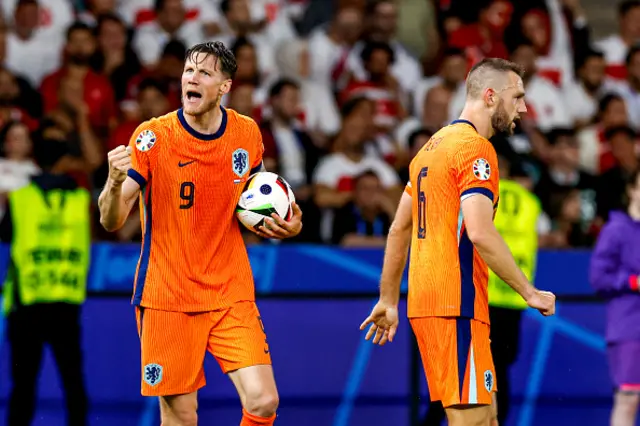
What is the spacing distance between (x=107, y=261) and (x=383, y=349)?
234 centimetres

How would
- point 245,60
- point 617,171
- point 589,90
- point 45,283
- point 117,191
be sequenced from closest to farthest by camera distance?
point 117,191 → point 45,283 → point 245,60 → point 617,171 → point 589,90

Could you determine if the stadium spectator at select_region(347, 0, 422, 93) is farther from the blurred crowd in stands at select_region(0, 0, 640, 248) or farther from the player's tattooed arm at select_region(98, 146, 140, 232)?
the player's tattooed arm at select_region(98, 146, 140, 232)

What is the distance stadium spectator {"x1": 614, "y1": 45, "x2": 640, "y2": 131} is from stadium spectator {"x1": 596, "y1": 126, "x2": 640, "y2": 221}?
95cm

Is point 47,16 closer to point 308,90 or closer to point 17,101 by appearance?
point 17,101

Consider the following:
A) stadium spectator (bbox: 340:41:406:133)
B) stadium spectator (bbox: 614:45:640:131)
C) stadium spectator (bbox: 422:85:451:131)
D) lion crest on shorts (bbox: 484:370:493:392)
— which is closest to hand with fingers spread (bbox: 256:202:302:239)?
lion crest on shorts (bbox: 484:370:493:392)

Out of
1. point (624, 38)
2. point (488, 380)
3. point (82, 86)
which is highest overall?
point (624, 38)

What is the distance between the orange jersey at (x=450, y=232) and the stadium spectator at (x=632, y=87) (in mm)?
7817

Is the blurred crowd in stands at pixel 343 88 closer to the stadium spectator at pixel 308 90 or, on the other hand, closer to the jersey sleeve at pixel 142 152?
the stadium spectator at pixel 308 90

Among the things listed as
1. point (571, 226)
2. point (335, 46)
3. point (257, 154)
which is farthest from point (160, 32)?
point (257, 154)

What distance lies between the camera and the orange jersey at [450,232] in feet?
19.9

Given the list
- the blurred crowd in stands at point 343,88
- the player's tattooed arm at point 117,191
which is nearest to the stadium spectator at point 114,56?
the blurred crowd in stands at point 343,88

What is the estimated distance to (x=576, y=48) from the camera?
14164mm

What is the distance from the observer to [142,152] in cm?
645

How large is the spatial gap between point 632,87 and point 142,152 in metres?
8.63
